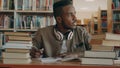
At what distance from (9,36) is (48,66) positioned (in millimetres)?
293

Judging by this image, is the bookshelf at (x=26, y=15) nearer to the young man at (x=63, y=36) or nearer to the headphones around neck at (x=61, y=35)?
the young man at (x=63, y=36)

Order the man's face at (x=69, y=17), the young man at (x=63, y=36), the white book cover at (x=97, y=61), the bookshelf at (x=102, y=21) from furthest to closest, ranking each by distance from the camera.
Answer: the bookshelf at (x=102, y=21), the man's face at (x=69, y=17), the young man at (x=63, y=36), the white book cover at (x=97, y=61)

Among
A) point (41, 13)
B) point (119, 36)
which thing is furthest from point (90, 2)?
point (119, 36)

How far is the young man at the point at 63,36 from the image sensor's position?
2.21 meters

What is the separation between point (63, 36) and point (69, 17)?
0.19m

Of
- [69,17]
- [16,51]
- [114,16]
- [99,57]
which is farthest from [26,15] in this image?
[114,16]

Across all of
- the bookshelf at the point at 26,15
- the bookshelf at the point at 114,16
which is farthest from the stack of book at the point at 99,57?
the bookshelf at the point at 114,16

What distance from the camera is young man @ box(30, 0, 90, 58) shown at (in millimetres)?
2209

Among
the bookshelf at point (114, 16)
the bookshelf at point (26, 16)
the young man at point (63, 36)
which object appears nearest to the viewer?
the young man at point (63, 36)

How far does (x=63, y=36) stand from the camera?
226cm

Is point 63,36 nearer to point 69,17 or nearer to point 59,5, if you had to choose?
point 69,17

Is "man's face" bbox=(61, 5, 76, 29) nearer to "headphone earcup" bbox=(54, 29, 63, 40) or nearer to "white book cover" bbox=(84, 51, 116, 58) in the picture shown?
"headphone earcup" bbox=(54, 29, 63, 40)

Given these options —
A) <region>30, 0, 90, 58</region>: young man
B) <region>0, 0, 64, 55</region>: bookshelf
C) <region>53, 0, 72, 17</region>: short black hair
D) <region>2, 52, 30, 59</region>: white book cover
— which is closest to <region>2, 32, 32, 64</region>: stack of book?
<region>2, 52, 30, 59</region>: white book cover

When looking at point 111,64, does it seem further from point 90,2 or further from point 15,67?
point 90,2
